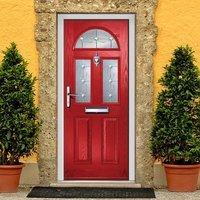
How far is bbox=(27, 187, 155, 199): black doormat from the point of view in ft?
27.9

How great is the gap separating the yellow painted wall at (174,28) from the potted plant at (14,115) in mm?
1806

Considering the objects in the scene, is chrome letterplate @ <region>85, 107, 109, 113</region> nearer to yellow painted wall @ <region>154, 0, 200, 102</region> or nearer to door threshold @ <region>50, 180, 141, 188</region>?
yellow painted wall @ <region>154, 0, 200, 102</region>

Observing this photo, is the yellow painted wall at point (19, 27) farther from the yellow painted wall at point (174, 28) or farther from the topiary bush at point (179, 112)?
A: the topiary bush at point (179, 112)

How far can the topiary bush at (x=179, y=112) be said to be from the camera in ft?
28.3

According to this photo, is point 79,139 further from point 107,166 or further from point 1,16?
point 1,16

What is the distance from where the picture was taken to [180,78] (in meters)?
8.67

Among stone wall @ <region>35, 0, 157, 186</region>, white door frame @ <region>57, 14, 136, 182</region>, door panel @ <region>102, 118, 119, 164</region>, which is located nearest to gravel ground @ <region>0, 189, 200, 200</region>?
stone wall @ <region>35, 0, 157, 186</region>

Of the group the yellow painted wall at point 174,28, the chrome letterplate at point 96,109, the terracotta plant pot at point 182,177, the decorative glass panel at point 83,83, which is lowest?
the terracotta plant pot at point 182,177

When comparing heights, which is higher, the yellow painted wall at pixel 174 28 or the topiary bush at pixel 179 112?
the yellow painted wall at pixel 174 28

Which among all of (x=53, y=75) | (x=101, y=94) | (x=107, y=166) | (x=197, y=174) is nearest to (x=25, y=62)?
(x=53, y=75)

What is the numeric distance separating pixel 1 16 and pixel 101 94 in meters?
1.75

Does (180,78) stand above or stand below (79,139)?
above

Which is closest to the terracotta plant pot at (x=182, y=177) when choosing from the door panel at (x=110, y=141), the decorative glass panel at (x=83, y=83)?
the door panel at (x=110, y=141)

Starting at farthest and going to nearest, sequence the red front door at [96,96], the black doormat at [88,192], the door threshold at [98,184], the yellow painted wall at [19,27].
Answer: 1. the red front door at [96,96]
2. the yellow painted wall at [19,27]
3. the door threshold at [98,184]
4. the black doormat at [88,192]
